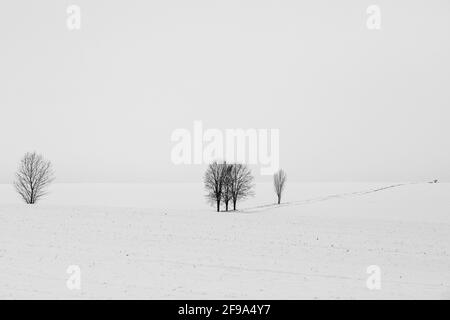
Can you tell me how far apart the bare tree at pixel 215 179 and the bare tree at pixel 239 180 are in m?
1.96

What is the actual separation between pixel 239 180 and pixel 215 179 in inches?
195

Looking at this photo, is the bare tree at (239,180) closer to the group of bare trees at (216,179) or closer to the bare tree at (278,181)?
the group of bare trees at (216,179)

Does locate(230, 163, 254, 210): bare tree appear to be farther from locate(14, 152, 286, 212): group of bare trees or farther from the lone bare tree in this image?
the lone bare tree

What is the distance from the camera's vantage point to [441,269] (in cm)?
1834

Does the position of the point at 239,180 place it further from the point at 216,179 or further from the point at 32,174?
the point at 32,174

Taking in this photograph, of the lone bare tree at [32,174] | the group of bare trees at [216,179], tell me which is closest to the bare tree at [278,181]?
the group of bare trees at [216,179]

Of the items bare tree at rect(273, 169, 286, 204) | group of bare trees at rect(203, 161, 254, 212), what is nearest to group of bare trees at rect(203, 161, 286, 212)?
group of bare trees at rect(203, 161, 254, 212)

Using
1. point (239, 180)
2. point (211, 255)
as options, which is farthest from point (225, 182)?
point (211, 255)

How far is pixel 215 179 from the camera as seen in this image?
204 ft

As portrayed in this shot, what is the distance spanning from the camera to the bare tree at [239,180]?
209ft
